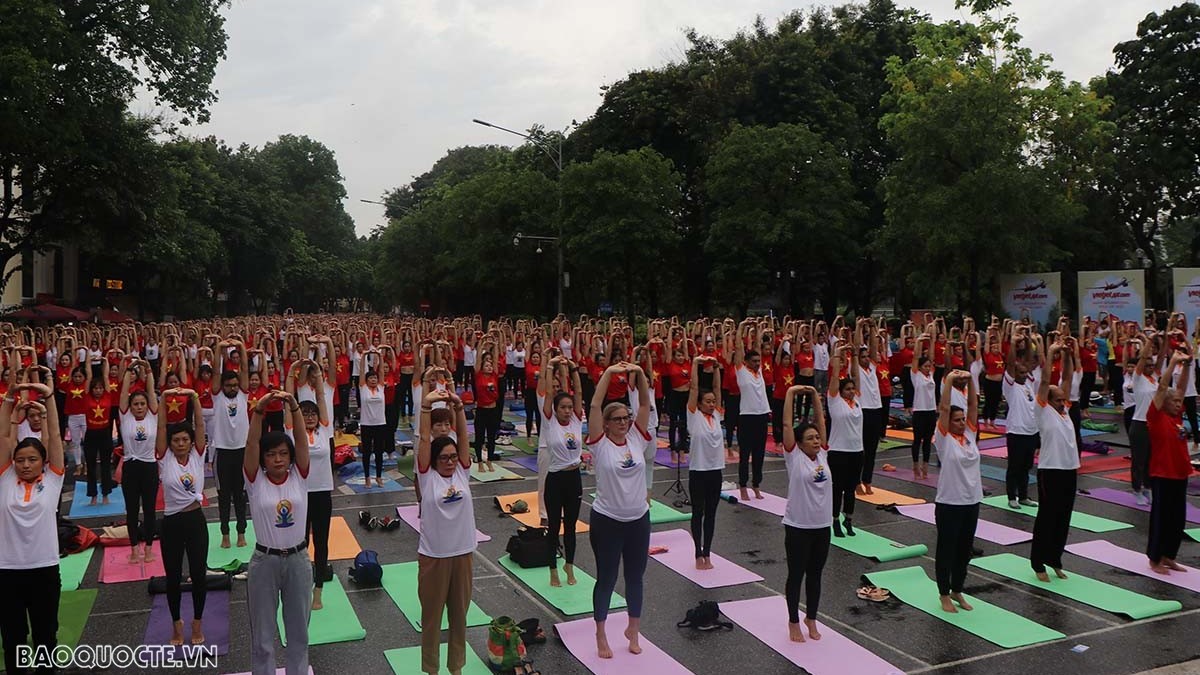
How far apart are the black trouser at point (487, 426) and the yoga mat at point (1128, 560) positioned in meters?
8.30

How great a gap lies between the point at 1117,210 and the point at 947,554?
35297 mm

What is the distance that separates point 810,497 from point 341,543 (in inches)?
222

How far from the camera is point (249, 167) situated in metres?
60.5

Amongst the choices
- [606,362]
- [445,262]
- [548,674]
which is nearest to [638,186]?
[445,262]

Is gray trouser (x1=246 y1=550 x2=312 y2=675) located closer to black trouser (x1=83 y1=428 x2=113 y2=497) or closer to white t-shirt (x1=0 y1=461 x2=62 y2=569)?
white t-shirt (x1=0 y1=461 x2=62 y2=569)

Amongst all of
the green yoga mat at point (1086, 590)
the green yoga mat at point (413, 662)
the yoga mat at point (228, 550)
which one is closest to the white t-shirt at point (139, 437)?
the yoga mat at point (228, 550)

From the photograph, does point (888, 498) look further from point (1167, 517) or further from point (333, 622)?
point (333, 622)

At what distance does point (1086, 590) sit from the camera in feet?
26.8

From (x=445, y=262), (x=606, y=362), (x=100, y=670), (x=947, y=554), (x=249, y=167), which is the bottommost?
(x=100, y=670)

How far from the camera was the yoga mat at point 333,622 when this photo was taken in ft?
23.0

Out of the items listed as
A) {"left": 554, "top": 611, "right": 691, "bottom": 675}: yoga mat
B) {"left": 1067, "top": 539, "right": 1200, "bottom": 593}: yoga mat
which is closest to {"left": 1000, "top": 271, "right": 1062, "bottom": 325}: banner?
{"left": 1067, "top": 539, "right": 1200, "bottom": 593}: yoga mat

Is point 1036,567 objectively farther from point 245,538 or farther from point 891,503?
point 245,538

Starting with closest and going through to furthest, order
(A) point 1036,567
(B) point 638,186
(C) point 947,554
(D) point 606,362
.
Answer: (C) point 947,554, (A) point 1036,567, (D) point 606,362, (B) point 638,186

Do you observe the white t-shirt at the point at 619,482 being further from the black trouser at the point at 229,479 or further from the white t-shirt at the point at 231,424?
the black trouser at the point at 229,479
